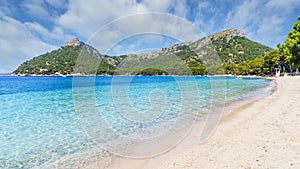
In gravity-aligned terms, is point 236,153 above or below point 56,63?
below

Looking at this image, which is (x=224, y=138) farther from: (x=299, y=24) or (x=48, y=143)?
(x=299, y=24)

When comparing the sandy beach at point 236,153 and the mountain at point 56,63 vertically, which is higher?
the mountain at point 56,63

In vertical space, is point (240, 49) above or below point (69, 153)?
above

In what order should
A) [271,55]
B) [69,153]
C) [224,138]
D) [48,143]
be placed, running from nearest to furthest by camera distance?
[69,153] → [224,138] → [48,143] → [271,55]

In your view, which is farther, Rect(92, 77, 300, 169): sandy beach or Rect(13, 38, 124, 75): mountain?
Rect(13, 38, 124, 75): mountain

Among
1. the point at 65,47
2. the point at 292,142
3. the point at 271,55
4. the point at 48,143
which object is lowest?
the point at 48,143

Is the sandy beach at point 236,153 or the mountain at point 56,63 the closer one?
the sandy beach at point 236,153

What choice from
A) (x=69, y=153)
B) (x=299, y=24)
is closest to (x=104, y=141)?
(x=69, y=153)

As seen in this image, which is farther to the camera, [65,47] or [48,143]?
[65,47]

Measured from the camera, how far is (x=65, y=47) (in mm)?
153125

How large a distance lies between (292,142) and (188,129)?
416 centimetres

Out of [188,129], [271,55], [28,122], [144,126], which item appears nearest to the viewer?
[188,129]

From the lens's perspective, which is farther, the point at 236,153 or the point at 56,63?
the point at 56,63

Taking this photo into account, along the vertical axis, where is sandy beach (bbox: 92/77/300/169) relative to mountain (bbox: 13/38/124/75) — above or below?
below
